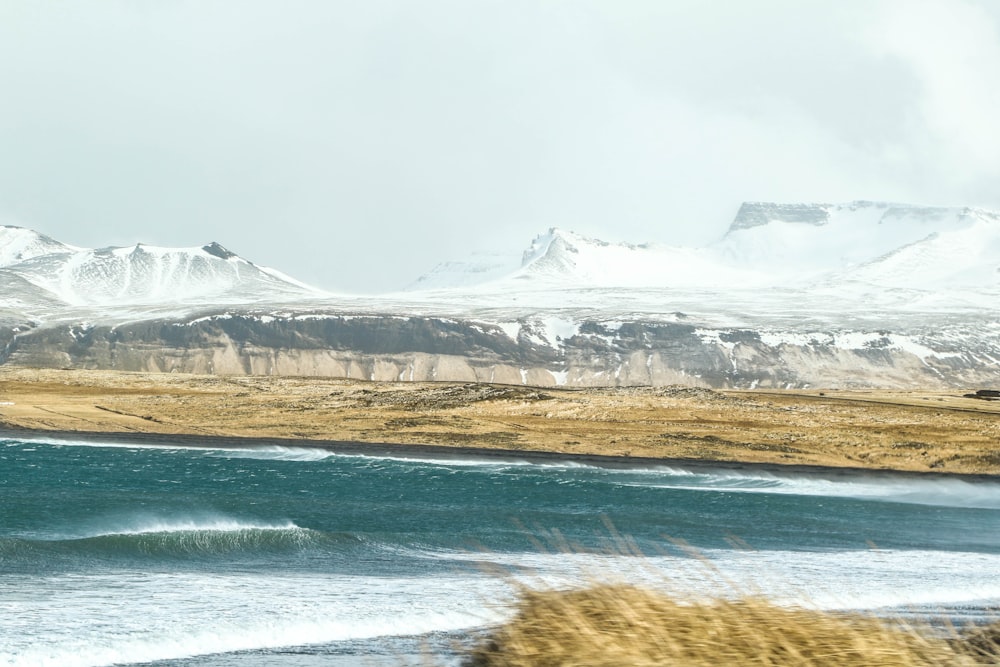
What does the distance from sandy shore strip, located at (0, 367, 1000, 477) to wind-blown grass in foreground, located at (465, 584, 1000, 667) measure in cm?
6174

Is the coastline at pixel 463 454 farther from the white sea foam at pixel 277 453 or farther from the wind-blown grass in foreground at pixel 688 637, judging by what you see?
the wind-blown grass in foreground at pixel 688 637

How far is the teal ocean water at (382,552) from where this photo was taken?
19.5 meters

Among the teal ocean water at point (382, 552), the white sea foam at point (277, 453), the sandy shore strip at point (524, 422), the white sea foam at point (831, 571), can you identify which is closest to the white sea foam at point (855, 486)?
the teal ocean water at point (382, 552)

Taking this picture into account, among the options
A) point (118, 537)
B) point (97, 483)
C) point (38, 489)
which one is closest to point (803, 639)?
point (118, 537)

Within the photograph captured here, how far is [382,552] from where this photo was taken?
3052cm

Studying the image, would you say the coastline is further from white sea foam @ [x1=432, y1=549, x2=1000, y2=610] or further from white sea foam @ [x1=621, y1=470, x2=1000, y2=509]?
white sea foam @ [x1=432, y1=549, x2=1000, y2=610]

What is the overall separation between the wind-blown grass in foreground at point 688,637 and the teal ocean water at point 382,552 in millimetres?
400

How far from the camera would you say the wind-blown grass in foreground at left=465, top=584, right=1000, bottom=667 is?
10.4m

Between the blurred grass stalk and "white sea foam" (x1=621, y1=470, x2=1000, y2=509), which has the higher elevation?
the blurred grass stalk

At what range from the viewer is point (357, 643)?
64.5 ft

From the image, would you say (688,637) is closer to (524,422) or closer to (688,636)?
(688,636)

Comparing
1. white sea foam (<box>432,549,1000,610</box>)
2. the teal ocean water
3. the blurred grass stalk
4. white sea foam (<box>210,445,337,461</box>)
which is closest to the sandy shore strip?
white sea foam (<box>210,445,337,461</box>)

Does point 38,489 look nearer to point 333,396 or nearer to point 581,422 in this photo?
point 581,422

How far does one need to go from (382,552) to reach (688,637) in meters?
20.4
